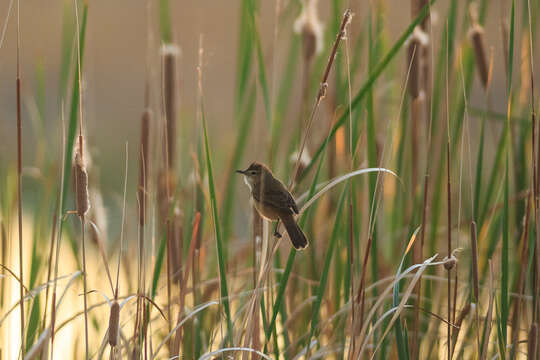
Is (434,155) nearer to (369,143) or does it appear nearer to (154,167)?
(369,143)

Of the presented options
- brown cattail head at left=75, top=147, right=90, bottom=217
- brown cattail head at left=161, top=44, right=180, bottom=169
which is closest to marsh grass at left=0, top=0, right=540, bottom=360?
brown cattail head at left=161, top=44, right=180, bottom=169

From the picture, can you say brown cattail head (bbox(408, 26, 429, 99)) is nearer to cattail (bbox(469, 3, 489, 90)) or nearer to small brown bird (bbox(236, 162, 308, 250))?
cattail (bbox(469, 3, 489, 90))

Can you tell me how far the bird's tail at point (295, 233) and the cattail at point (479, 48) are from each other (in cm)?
59

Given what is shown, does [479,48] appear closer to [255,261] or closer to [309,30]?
[309,30]

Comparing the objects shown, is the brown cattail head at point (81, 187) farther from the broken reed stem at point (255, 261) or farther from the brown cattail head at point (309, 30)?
the brown cattail head at point (309, 30)

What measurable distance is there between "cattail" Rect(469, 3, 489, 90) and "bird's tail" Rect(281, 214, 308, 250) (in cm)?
59

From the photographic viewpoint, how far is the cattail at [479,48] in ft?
4.65

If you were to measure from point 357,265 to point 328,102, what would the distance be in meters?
0.45

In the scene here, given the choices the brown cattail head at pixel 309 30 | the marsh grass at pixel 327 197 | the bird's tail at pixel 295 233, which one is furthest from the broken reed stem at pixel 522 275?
the brown cattail head at pixel 309 30

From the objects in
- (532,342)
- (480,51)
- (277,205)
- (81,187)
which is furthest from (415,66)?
(81,187)

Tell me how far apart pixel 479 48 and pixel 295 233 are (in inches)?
26.7

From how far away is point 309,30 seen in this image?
4.96 ft

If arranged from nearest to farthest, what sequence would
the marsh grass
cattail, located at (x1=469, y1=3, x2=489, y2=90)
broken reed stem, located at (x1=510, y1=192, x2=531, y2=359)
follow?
broken reed stem, located at (x1=510, y1=192, x2=531, y2=359)
the marsh grass
cattail, located at (x1=469, y1=3, x2=489, y2=90)

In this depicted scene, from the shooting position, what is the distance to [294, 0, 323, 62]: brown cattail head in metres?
1.49
